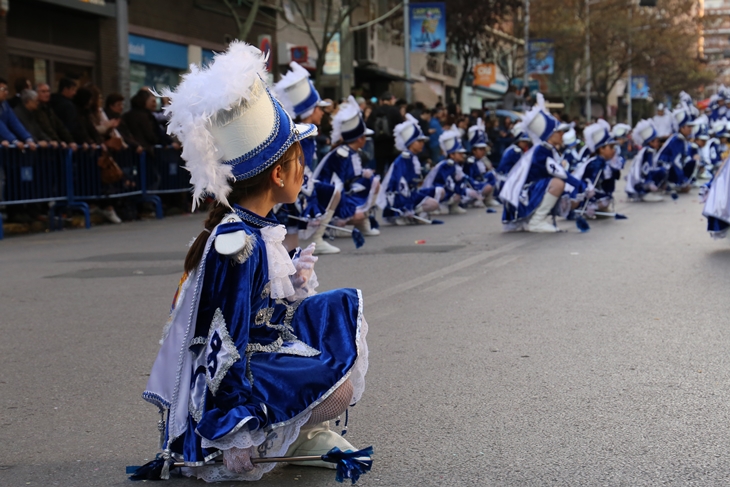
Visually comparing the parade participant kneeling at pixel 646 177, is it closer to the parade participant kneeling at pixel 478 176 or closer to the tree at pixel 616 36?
the parade participant kneeling at pixel 478 176

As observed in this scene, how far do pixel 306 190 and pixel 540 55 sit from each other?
133 ft

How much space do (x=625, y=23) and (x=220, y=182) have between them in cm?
5585

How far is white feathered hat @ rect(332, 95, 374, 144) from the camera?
12.6 meters

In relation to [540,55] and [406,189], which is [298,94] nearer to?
[406,189]

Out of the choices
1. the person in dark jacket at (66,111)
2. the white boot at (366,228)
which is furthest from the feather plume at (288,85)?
the person in dark jacket at (66,111)

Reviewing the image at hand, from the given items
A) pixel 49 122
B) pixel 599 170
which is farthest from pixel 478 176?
pixel 49 122

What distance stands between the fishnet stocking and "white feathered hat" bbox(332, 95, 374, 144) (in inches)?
356

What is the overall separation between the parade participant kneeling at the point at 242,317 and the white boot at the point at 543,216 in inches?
410

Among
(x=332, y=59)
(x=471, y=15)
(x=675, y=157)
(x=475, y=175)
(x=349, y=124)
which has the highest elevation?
(x=471, y=15)

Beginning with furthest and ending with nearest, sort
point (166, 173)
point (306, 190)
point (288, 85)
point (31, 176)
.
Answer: point (166, 173)
point (31, 176)
point (306, 190)
point (288, 85)

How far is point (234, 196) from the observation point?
377 cm

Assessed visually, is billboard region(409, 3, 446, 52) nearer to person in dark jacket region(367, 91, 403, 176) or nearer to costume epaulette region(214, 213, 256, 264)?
person in dark jacket region(367, 91, 403, 176)

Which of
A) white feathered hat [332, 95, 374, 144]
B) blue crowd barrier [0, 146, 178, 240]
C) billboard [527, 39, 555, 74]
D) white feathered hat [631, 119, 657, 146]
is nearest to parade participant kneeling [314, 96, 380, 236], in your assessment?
white feathered hat [332, 95, 374, 144]

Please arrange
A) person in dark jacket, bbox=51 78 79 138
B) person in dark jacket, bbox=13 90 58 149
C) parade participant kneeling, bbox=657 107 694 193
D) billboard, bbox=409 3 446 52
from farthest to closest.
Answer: billboard, bbox=409 3 446 52
parade participant kneeling, bbox=657 107 694 193
person in dark jacket, bbox=51 78 79 138
person in dark jacket, bbox=13 90 58 149
